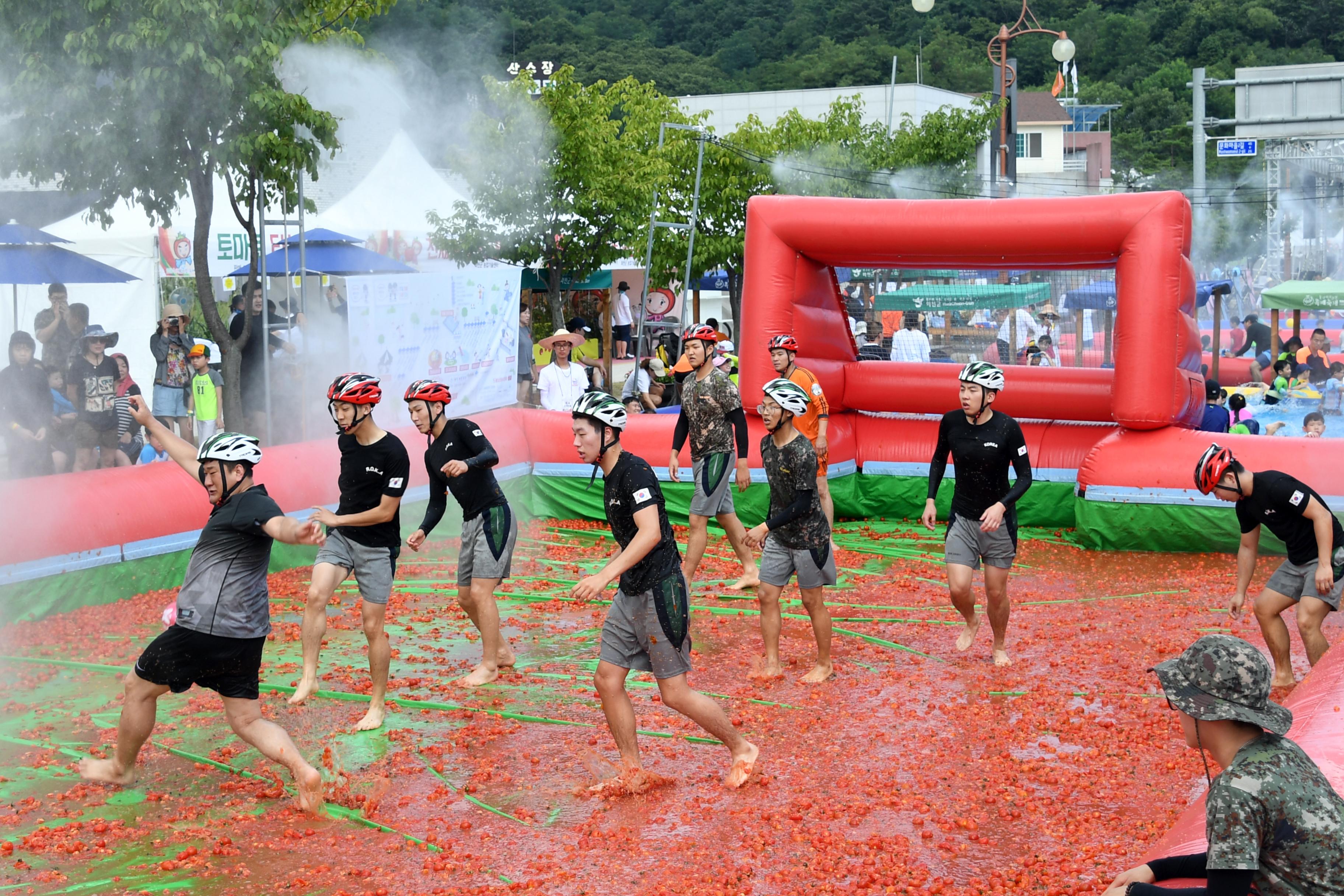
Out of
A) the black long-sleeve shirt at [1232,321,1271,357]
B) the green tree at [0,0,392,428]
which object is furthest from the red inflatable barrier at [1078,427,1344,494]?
the black long-sleeve shirt at [1232,321,1271,357]

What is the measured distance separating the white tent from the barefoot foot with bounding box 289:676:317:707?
13259mm

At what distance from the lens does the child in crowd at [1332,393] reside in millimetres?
19438

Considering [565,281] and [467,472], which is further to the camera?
[565,281]

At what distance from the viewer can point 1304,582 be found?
7.52 meters

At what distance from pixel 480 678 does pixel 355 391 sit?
205cm

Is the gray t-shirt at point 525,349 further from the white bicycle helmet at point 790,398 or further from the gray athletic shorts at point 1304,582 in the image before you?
the gray athletic shorts at point 1304,582

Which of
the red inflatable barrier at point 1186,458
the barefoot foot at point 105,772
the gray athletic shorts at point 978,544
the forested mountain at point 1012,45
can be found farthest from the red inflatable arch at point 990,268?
the forested mountain at point 1012,45

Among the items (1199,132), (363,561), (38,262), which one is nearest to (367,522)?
(363,561)

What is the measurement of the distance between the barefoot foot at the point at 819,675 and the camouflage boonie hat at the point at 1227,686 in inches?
191

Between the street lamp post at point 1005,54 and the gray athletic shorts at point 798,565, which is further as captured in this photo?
the street lamp post at point 1005,54

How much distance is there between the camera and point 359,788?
629cm

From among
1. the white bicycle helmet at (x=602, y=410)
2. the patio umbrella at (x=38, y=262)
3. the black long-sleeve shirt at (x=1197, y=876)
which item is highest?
the patio umbrella at (x=38, y=262)

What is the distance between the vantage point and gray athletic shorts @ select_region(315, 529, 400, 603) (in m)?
7.38

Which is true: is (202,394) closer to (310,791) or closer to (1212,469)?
(310,791)
